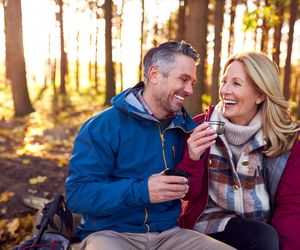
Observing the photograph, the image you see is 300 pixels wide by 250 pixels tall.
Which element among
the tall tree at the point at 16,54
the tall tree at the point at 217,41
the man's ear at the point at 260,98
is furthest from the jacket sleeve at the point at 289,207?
the tall tree at the point at 16,54

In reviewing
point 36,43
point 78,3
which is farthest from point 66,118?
point 36,43

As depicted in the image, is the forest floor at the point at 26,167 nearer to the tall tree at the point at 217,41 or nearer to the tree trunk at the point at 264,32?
the tall tree at the point at 217,41

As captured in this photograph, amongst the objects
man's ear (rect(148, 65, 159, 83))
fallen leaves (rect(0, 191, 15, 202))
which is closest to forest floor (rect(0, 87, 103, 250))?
fallen leaves (rect(0, 191, 15, 202))

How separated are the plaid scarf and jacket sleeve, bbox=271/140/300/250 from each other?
117mm

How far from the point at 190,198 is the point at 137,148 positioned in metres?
0.70

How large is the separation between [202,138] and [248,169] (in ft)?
2.13

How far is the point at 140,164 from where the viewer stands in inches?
121

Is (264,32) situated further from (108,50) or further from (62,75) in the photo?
(62,75)

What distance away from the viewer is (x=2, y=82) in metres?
25.0

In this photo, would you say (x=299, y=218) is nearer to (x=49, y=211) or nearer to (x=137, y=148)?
(x=137, y=148)

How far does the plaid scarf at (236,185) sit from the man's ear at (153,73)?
754 millimetres

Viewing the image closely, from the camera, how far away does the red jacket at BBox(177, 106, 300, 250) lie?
3.12 m

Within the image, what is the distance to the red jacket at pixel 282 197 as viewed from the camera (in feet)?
10.2

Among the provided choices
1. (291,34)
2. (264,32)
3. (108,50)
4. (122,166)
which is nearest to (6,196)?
(122,166)
